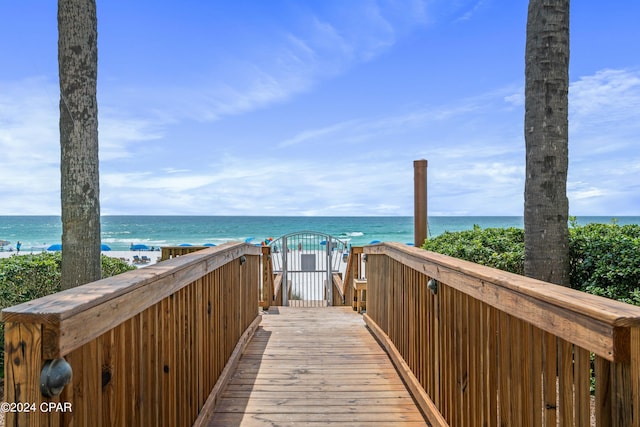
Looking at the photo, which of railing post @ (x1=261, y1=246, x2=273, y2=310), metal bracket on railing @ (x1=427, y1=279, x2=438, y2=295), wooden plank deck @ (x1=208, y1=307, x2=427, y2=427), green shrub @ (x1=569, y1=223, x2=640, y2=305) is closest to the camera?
metal bracket on railing @ (x1=427, y1=279, x2=438, y2=295)

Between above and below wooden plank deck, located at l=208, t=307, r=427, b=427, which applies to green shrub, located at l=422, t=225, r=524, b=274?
above

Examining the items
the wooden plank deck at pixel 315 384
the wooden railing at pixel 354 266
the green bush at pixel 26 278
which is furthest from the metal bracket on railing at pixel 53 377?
the wooden railing at pixel 354 266

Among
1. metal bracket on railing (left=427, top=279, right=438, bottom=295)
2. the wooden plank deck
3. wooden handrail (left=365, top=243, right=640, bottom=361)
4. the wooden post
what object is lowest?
the wooden plank deck

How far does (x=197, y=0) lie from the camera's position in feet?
36.4

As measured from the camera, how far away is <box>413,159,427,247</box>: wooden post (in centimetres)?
633

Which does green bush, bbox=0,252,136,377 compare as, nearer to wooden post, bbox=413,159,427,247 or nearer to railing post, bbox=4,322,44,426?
railing post, bbox=4,322,44,426

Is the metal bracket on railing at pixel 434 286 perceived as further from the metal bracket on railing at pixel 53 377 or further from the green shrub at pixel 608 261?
the metal bracket on railing at pixel 53 377

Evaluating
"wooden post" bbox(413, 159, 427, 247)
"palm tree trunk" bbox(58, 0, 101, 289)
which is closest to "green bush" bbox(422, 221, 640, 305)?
"wooden post" bbox(413, 159, 427, 247)

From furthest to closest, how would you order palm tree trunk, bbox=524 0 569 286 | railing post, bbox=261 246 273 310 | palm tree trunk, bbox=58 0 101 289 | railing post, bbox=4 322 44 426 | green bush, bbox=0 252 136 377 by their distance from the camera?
railing post, bbox=261 246 273 310, green bush, bbox=0 252 136 377, palm tree trunk, bbox=58 0 101 289, palm tree trunk, bbox=524 0 569 286, railing post, bbox=4 322 44 426

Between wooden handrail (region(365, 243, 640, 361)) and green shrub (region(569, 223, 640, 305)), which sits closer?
wooden handrail (region(365, 243, 640, 361))

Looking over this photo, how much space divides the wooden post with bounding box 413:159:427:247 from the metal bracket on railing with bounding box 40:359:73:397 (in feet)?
19.2

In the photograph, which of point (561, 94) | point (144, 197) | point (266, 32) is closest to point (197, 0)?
point (266, 32)

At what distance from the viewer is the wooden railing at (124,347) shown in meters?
0.97

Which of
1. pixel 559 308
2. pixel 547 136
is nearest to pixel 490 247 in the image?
pixel 547 136
